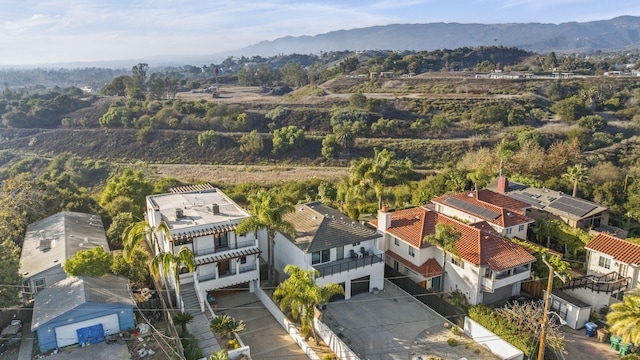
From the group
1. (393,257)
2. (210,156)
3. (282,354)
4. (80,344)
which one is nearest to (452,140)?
(210,156)

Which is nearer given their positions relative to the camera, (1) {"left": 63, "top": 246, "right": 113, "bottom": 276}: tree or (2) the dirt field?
(1) {"left": 63, "top": 246, "right": 113, "bottom": 276}: tree

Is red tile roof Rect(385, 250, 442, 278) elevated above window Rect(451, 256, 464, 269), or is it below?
below

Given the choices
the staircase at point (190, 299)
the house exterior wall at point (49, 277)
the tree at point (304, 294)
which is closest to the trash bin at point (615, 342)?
the tree at point (304, 294)

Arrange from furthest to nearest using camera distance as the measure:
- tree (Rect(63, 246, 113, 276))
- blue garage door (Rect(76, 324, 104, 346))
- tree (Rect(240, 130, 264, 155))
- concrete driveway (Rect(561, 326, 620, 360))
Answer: tree (Rect(240, 130, 264, 155)) → tree (Rect(63, 246, 113, 276)) → concrete driveway (Rect(561, 326, 620, 360)) → blue garage door (Rect(76, 324, 104, 346))

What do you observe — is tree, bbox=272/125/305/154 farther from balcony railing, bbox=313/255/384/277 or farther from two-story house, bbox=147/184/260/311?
balcony railing, bbox=313/255/384/277

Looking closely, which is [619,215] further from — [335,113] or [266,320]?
[335,113]

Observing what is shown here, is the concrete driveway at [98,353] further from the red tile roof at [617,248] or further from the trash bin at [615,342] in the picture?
the red tile roof at [617,248]

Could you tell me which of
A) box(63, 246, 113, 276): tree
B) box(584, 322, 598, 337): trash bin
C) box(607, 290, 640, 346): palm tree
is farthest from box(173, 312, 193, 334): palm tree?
box(584, 322, 598, 337): trash bin

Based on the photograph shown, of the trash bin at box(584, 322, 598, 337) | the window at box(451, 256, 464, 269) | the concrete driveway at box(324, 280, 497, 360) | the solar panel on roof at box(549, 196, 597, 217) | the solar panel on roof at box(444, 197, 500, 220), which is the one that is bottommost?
the trash bin at box(584, 322, 598, 337)

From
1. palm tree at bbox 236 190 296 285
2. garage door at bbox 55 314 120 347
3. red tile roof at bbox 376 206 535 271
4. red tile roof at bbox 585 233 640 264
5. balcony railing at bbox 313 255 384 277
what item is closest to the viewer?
garage door at bbox 55 314 120 347
